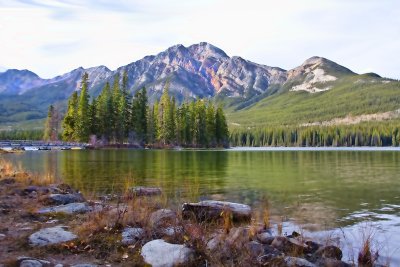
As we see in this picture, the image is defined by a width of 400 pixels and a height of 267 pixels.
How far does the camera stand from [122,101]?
117812 mm

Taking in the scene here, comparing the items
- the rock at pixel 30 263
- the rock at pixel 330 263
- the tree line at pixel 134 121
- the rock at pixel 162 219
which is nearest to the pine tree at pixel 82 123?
the tree line at pixel 134 121

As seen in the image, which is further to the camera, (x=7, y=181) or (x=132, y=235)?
(x=7, y=181)

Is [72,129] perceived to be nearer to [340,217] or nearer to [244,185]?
[244,185]

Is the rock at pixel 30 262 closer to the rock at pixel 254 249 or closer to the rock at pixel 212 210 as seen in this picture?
the rock at pixel 254 249

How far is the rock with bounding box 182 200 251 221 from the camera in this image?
14992mm

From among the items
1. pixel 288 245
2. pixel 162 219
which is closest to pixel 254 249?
pixel 288 245

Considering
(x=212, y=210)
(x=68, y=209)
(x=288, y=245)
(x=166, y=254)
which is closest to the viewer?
(x=166, y=254)

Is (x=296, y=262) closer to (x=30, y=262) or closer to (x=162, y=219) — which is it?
(x=162, y=219)

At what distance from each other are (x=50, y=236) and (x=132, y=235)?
216cm

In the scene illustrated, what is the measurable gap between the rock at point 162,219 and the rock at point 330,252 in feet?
14.2

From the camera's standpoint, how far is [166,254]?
9102 mm

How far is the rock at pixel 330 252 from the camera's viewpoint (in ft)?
36.9

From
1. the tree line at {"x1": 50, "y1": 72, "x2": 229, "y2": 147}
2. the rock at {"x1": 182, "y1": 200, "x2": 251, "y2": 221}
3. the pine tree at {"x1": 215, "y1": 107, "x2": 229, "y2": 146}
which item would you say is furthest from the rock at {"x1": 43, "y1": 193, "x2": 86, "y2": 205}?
the pine tree at {"x1": 215, "y1": 107, "x2": 229, "y2": 146}

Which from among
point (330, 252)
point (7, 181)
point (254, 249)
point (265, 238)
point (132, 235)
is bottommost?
point (330, 252)
